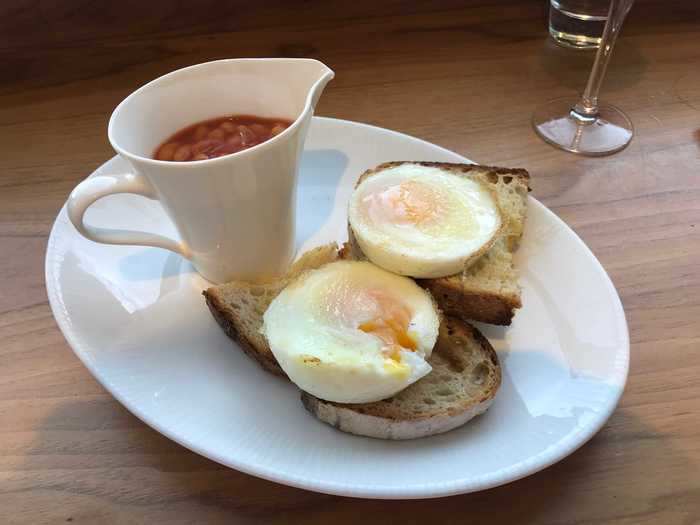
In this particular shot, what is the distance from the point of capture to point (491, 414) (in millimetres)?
1083

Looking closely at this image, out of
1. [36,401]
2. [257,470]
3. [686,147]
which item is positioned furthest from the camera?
[686,147]

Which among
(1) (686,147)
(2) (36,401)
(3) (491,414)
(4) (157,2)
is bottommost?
(2) (36,401)

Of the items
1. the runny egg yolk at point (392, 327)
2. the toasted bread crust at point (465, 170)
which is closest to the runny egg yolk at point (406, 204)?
the toasted bread crust at point (465, 170)

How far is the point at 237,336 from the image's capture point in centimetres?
115

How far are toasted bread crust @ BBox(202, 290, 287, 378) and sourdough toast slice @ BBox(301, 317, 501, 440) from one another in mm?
95

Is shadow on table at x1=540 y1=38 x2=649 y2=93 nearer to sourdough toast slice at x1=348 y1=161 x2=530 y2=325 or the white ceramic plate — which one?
sourdough toast slice at x1=348 y1=161 x2=530 y2=325

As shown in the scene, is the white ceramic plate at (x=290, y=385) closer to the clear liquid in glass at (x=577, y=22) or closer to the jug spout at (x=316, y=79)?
the jug spout at (x=316, y=79)

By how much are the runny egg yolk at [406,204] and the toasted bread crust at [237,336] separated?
0.36 m

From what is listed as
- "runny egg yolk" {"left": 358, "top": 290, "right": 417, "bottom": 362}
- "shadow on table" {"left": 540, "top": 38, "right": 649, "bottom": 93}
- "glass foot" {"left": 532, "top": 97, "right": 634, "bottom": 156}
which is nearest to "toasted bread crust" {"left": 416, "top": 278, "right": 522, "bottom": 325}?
"runny egg yolk" {"left": 358, "top": 290, "right": 417, "bottom": 362}

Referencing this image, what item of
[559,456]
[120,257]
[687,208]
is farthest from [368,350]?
[687,208]

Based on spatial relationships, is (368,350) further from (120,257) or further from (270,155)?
(120,257)

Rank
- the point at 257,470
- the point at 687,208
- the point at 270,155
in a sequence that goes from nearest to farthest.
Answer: the point at 257,470 < the point at 270,155 < the point at 687,208

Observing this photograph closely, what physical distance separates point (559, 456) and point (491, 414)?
Answer: 6.0 inches

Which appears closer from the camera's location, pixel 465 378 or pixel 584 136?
pixel 465 378
